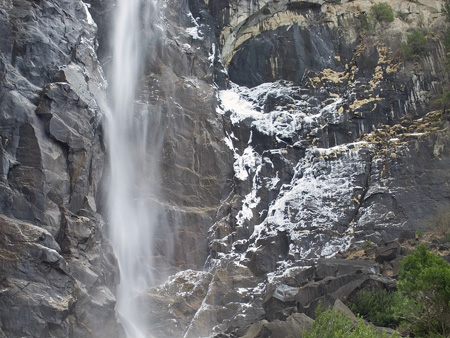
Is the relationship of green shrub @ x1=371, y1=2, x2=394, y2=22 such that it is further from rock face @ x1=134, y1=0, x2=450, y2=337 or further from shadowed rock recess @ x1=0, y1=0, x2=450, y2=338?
shadowed rock recess @ x1=0, y1=0, x2=450, y2=338

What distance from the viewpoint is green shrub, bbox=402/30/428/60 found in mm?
49062

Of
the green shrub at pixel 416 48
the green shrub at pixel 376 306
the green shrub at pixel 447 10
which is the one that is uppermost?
the green shrub at pixel 447 10

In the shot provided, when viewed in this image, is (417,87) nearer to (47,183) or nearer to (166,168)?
(166,168)

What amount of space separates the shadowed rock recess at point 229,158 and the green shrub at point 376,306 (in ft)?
3.04

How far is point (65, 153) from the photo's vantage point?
3588 cm

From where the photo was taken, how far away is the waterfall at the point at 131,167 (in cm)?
3969

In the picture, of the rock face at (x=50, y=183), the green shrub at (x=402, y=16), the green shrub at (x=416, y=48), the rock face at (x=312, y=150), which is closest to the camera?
the rock face at (x=50, y=183)

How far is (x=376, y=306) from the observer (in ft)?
95.9

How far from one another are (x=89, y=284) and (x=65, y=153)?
8039 millimetres

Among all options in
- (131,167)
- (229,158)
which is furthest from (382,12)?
(131,167)

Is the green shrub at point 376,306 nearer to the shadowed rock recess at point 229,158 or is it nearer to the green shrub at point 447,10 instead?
the shadowed rock recess at point 229,158

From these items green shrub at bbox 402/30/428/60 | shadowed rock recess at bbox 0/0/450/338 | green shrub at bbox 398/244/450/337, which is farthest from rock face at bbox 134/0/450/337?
green shrub at bbox 398/244/450/337

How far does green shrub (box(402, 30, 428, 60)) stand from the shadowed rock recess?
18.3 inches

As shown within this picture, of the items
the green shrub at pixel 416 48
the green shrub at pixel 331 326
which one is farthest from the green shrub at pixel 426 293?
the green shrub at pixel 416 48
